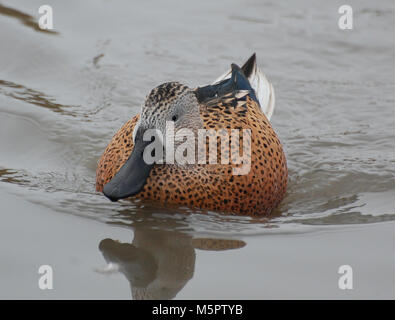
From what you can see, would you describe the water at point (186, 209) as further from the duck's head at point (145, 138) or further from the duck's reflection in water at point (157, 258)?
the duck's head at point (145, 138)

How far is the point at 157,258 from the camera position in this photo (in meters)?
4.65

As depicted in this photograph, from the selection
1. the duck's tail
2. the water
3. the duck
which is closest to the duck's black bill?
the duck

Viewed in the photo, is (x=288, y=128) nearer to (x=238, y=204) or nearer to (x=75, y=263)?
(x=238, y=204)

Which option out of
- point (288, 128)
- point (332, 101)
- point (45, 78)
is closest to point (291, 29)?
point (332, 101)

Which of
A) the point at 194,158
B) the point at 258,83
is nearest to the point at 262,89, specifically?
the point at 258,83

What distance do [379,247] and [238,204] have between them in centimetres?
106

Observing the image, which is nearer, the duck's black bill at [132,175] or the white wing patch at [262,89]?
the duck's black bill at [132,175]

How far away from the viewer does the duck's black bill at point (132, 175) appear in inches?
192

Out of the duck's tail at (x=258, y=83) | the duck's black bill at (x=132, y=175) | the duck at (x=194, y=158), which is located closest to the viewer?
the duck's black bill at (x=132, y=175)

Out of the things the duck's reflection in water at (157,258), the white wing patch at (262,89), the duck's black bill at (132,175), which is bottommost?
the duck's reflection in water at (157,258)

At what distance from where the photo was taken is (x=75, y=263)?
4402mm

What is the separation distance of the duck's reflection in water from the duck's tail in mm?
2061

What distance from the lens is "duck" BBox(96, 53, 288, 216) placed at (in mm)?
4977

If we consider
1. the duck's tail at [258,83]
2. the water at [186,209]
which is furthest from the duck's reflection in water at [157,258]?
the duck's tail at [258,83]
